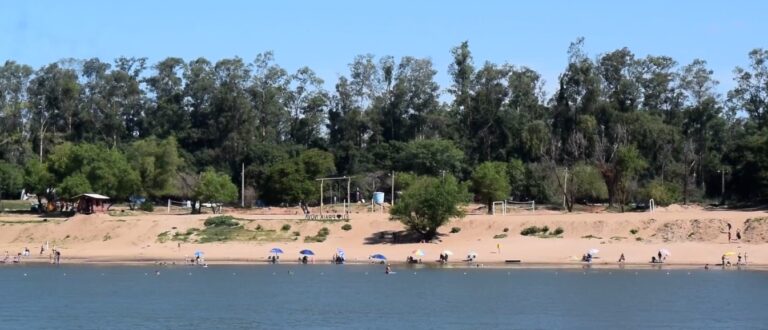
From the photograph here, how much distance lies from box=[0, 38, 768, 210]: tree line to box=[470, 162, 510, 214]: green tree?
0.21 m

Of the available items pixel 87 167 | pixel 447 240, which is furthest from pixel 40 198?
pixel 447 240

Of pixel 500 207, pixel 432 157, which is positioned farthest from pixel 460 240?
pixel 432 157

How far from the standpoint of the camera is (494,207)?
355ft

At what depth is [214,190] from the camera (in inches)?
Result: 4412

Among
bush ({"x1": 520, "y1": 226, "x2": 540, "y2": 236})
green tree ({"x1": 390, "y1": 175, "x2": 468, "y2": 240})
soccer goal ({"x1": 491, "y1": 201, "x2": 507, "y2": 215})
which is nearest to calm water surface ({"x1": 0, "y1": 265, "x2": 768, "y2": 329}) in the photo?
green tree ({"x1": 390, "y1": 175, "x2": 468, "y2": 240})

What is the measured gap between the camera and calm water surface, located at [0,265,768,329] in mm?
54719

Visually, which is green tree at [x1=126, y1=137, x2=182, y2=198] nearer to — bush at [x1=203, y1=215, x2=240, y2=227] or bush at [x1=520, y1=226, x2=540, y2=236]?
bush at [x1=203, y1=215, x2=240, y2=227]

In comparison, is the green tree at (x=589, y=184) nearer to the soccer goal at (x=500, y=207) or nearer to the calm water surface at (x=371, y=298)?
the soccer goal at (x=500, y=207)

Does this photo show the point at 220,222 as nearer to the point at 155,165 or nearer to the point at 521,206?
the point at 155,165

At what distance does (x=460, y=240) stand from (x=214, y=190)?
3176cm

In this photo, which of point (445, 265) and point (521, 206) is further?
point (521, 206)

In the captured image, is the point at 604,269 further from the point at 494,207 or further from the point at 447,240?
the point at 494,207

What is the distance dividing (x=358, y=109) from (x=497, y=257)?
6104cm

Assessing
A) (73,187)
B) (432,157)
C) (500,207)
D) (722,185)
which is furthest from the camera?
(432,157)
